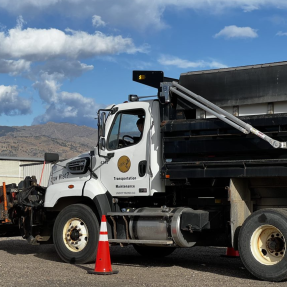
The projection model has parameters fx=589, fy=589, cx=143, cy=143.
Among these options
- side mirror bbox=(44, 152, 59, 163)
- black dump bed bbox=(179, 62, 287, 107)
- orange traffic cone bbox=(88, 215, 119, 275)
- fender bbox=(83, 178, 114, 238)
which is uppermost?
black dump bed bbox=(179, 62, 287, 107)

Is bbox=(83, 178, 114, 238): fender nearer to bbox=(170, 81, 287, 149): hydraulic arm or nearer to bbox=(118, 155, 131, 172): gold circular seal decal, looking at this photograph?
bbox=(118, 155, 131, 172): gold circular seal decal

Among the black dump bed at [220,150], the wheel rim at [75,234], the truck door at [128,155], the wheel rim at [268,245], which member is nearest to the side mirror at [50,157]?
the truck door at [128,155]

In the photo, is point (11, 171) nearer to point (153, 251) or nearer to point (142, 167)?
point (153, 251)

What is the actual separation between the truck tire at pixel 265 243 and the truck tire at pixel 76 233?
311 centimetres

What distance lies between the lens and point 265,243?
9.22 m

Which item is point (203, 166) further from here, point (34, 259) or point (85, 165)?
point (34, 259)

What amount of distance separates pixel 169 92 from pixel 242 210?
248 cm

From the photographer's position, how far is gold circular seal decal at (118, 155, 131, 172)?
11.1m

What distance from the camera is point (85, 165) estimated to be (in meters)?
11.8

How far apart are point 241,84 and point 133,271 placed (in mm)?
3741

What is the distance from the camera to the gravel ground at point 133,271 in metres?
8.97

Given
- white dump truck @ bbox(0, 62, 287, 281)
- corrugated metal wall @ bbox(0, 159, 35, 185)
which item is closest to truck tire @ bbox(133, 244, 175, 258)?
white dump truck @ bbox(0, 62, 287, 281)

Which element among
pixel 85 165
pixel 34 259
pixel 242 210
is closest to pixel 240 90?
pixel 242 210

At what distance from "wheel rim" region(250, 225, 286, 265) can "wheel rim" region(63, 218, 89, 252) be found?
3505 millimetres
